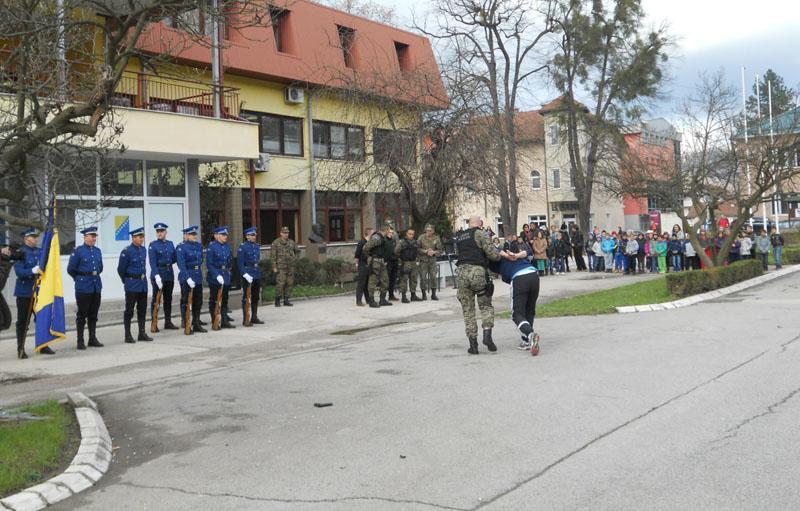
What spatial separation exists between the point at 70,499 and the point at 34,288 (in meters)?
7.94

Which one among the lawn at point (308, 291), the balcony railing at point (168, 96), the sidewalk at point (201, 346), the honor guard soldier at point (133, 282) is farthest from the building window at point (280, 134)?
the honor guard soldier at point (133, 282)

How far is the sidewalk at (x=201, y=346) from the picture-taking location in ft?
33.5

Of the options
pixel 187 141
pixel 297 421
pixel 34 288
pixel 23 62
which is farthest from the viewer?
pixel 187 141

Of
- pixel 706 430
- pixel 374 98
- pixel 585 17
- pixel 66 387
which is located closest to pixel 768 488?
pixel 706 430

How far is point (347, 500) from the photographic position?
503 cm

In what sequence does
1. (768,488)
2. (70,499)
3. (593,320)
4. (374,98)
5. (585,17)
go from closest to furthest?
(768,488), (70,499), (593,320), (374,98), (585,17)

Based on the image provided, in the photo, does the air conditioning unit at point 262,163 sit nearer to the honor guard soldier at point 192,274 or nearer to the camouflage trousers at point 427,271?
the camouflage trousers at point 427,271

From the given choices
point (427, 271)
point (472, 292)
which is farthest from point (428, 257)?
point (472, 292)

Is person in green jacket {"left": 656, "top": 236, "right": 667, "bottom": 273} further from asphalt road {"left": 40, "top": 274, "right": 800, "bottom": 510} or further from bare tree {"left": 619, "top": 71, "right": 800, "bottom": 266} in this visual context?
asphalt road {"left": 40, "top": 274, "right": 800, "bottom": 510}

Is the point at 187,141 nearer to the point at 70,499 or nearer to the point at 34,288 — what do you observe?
the point at 34,288

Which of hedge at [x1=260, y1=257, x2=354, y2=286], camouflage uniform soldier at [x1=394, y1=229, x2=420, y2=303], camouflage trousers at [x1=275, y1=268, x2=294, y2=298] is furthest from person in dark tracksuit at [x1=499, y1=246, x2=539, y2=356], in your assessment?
hedge at [x1=260, y1=257, x2=354, y2=286]

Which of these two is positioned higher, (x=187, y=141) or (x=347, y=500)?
(x=187, y=141)

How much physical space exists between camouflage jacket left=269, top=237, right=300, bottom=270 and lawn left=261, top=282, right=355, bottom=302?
1.95 m

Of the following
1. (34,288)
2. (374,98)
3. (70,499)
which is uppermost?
(374,98)
